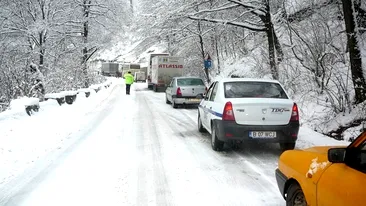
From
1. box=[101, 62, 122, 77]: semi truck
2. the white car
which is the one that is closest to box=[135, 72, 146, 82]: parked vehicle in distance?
box=[101, 62, 122, 77]: semi truck

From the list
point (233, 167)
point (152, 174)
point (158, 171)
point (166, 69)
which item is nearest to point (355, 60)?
point (233, 167)

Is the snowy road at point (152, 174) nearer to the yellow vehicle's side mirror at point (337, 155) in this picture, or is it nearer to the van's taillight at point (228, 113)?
the van's taillight at point (228, 113)

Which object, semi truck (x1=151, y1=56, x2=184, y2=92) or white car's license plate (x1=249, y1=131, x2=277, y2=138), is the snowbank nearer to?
white car's license plate (x1=249, y1=131, x2=277, y2=138)

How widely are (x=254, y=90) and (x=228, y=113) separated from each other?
935 millimetres

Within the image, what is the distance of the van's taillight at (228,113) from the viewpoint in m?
6.74

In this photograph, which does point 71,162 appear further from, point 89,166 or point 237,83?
point 237,83

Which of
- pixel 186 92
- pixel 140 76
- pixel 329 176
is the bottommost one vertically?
pixel 329 176

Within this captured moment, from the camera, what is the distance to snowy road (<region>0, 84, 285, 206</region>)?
4547 millimetres

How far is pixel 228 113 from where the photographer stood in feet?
22.2

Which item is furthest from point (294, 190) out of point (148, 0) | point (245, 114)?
point (148, 0)

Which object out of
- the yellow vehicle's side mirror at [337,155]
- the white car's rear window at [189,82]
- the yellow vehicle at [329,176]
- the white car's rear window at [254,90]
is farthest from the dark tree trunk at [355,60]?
the white car's rear window at [189,82]

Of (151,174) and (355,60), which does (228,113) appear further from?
(355,60)

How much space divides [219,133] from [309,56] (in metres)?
6.85

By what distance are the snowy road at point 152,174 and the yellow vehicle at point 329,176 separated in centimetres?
103
